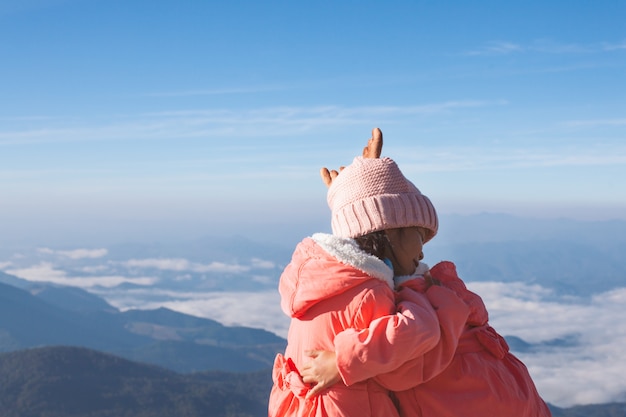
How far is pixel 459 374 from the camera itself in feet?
11.9

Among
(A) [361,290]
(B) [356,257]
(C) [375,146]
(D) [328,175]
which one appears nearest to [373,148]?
(C) [375,146]

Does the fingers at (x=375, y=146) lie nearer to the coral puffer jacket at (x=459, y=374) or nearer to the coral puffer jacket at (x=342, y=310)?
the coral puffer jacket at (x=342, y=310)

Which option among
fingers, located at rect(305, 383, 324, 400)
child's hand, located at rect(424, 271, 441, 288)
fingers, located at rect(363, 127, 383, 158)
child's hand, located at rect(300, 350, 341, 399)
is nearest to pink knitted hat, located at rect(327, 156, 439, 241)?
fingers, located at rect(363, 127, 383, 158)

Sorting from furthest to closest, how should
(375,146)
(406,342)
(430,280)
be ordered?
1. (375,146)
2. (430,280)
3. (406,342)

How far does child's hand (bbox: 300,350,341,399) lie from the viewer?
3475 mm

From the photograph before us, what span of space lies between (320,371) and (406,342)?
1.76 feet

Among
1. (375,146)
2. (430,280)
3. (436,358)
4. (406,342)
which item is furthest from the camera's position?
(375,146)

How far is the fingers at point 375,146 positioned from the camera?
13.3 feet

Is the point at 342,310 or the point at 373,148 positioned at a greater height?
the point at 373,148

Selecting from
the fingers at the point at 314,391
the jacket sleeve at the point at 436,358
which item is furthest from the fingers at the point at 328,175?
the fingers at the point at 314,391

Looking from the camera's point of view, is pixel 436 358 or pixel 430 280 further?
pixel 430 280

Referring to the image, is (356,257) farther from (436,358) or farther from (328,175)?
(328,175)

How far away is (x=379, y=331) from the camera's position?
332 centimetres

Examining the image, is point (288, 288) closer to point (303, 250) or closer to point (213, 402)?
point (303, 250)
